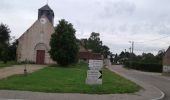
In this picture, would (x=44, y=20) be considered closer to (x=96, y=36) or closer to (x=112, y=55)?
(x=96, y=36)

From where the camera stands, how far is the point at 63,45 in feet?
220

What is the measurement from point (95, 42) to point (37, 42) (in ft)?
304

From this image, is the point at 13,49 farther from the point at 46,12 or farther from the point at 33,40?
the point at 46,12

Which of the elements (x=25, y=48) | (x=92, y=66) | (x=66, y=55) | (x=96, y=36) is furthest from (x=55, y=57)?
(x=96, y=36)

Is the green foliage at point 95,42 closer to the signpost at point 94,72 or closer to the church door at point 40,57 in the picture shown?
the church door at point 40,57

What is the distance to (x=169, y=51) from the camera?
245 ft

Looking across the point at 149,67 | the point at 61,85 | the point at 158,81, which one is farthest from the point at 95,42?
the point at 61,85

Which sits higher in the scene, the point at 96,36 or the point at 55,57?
Answer: the point at 96,36

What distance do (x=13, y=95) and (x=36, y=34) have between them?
59489mm

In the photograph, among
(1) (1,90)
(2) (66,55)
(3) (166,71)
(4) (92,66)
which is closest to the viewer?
(1) (1,90)

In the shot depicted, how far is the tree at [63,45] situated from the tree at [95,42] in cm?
9730

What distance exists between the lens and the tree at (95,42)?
6560 inches

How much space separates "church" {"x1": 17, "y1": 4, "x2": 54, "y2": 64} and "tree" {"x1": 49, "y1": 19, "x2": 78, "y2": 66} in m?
8.08

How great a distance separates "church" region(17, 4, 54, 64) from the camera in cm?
7594
